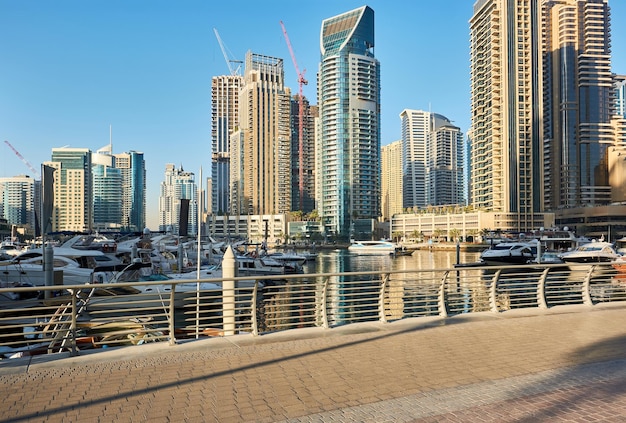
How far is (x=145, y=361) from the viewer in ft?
A: 26.8

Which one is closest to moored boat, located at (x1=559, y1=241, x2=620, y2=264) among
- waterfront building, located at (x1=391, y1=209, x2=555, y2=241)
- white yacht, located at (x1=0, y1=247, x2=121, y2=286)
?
white yacht, located at (x1=0, y1=247, x2=121, y2=286)

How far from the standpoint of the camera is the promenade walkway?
5.87 m

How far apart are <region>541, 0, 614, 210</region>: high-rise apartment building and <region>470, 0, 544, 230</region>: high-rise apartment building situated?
16527 millimetres

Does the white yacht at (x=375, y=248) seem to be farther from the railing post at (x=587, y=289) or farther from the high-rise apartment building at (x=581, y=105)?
the railing post at (x=587, y=289)

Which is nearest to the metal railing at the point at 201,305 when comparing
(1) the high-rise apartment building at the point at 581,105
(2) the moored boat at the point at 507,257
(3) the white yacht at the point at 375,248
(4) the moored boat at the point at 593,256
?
(4) the moored boat at the point at 593,256

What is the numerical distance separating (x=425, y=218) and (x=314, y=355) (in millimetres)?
176915

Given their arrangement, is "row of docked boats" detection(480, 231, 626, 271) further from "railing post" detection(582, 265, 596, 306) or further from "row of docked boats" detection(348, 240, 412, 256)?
"row of docked boats" detection(348, 240, 412, 256)

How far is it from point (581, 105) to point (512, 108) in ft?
114

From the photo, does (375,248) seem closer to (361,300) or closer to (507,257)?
(507,257)

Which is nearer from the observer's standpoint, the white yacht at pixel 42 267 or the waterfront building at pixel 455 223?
the white yacht at pixel 42 267

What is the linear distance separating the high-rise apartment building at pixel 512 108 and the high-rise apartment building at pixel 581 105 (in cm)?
1653

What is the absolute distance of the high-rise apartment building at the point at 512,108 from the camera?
15012 cm

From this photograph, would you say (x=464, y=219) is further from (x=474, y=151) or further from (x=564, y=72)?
(x=564, y=72)

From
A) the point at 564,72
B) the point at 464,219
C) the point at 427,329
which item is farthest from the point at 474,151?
the point at 427,329
